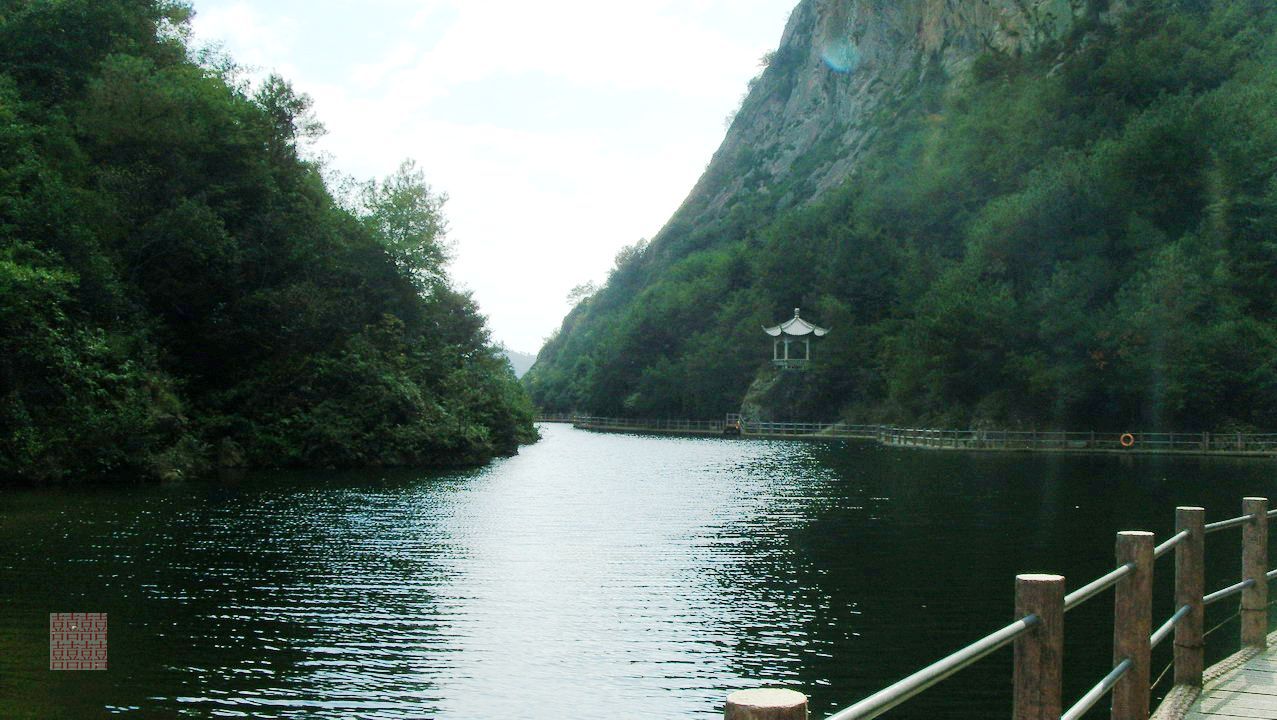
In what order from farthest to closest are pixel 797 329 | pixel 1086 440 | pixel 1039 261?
pixel 797 329 → pixel 1039 261 → pixel 1086 440

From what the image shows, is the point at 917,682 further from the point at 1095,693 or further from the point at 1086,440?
the point at 1086,440

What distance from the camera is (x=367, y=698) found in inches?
395

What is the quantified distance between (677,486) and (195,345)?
18333 mm

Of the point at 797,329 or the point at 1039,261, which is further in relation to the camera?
the point at 797,329

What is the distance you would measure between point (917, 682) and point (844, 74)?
409ft

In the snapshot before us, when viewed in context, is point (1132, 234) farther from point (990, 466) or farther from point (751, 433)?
point (751, 433)

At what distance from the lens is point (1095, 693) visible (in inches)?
195

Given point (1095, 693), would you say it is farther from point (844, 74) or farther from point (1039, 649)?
point (844, 74)

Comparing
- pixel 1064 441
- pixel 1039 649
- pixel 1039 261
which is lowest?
pixel 1064 441

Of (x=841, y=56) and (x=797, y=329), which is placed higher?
(x=841, y=56)

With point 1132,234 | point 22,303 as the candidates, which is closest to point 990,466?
point 1132,234

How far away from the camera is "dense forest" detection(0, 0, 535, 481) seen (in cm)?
3016

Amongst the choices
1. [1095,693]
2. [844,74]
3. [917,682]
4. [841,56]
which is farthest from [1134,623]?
[841,56]

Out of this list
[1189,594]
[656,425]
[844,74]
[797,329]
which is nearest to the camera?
[1189,594]
